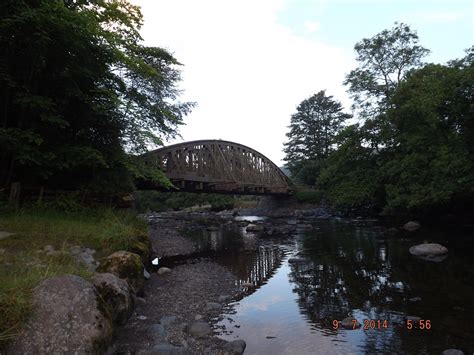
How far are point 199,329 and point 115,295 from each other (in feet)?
5.92

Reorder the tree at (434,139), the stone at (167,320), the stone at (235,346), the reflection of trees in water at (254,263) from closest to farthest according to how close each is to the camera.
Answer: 1. the stone at (235,346)
2. the stone at (167,320)
3. the reflection of trees in water at (254,263)
4. the tree at (434,139)

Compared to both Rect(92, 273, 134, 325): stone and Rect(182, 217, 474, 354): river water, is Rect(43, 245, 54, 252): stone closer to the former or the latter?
Rect(92, 273, 134, 325): stone

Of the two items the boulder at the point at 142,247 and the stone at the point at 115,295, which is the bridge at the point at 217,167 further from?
the stone at the point at 115,295

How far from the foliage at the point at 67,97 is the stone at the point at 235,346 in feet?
29.3

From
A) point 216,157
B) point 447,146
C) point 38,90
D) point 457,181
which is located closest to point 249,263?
point 38,90

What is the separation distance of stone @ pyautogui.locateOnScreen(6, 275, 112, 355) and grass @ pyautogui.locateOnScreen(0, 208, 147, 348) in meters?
0.16

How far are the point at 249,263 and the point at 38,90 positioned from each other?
10839 millimetres

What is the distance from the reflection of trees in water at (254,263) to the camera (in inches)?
436

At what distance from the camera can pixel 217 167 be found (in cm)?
3862

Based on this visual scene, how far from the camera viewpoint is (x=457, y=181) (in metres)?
19.4

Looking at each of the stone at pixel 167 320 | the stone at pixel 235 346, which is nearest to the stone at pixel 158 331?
the stone at pixel 167 320

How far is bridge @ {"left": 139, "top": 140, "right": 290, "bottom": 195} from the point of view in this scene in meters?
30.6

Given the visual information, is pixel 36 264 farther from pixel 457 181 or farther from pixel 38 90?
pixel 457 181

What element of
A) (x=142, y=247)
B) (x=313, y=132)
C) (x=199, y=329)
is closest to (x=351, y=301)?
(x=199, y=329)
